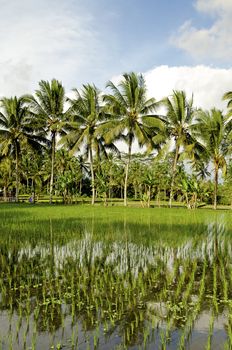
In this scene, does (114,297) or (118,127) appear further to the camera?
(118,127)

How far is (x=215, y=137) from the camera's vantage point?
99.1ft

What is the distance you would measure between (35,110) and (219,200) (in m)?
28.1

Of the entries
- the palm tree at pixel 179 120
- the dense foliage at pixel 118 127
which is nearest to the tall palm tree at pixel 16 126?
the dense foliage at pixel 118 127

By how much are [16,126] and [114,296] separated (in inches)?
1170

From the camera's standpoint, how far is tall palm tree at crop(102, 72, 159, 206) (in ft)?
93.7

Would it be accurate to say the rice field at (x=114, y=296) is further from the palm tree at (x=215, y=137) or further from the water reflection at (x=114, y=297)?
the palm tree at (x=215, y=137)

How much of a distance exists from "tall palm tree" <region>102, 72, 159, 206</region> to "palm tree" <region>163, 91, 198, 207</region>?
59.6 inches

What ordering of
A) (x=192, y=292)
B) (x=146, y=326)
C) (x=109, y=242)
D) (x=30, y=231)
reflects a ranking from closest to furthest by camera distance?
(x=146, y=326) < (x=192, y=292) < (x=109, y=242) < (x=30, y=231)

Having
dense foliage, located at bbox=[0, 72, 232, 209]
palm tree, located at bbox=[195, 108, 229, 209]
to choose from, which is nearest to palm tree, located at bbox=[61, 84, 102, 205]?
dense foliage, located at bbox=[0, 72, 232, 209]

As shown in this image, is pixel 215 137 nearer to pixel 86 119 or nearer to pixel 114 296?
pixel 86 119

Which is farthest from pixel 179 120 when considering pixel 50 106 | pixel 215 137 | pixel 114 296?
pixel 114 296

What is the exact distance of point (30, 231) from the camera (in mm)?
10898

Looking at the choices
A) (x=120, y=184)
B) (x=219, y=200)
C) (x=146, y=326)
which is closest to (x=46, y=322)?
(x=146, y=326)

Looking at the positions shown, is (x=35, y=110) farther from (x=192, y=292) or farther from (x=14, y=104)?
(x=192, y=292)
